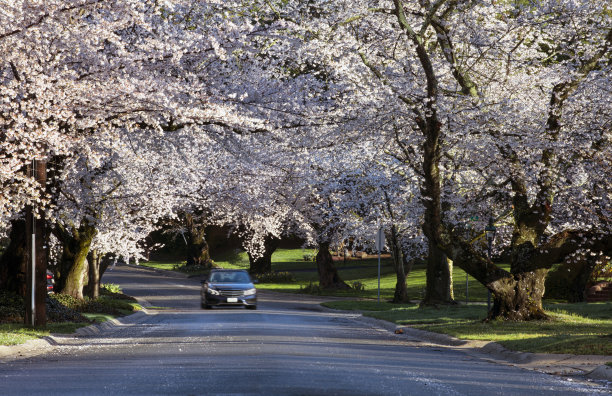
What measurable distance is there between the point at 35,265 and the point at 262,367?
9.78m

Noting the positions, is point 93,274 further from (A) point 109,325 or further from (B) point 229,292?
(A) point 109,325

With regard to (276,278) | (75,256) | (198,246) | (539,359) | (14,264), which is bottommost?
(539,359)

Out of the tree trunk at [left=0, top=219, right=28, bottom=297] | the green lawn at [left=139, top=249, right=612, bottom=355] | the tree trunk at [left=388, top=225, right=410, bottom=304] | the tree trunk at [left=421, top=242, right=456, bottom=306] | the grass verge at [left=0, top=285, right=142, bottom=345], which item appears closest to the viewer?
the green lawn at [left=139, top=249, right=612, bottom=355]

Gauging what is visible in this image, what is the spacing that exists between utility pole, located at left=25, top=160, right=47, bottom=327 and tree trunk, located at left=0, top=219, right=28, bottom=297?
3178mm

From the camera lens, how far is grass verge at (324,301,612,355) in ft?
52.1

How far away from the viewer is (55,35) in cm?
1820

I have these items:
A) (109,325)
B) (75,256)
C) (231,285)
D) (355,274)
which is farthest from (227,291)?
(355,274)

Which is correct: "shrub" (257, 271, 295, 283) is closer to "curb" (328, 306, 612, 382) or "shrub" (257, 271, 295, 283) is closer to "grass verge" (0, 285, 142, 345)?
"grass verge" (0, 285, 142, 345)

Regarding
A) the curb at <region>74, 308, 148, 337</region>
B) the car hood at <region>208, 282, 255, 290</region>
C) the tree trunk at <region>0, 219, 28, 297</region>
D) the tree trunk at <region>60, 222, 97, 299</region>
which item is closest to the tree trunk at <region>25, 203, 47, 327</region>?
the curb at <region>74, 308, 148, 337</region>

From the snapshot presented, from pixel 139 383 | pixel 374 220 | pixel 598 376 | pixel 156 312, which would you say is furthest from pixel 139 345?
pixel 374 220

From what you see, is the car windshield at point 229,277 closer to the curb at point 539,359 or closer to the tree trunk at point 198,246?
the curb at point 539,359

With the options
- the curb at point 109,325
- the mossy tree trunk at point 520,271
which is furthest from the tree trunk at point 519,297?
the curb at point 109,325

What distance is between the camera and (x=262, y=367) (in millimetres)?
12258

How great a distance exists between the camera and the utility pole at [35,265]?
20.0 m
